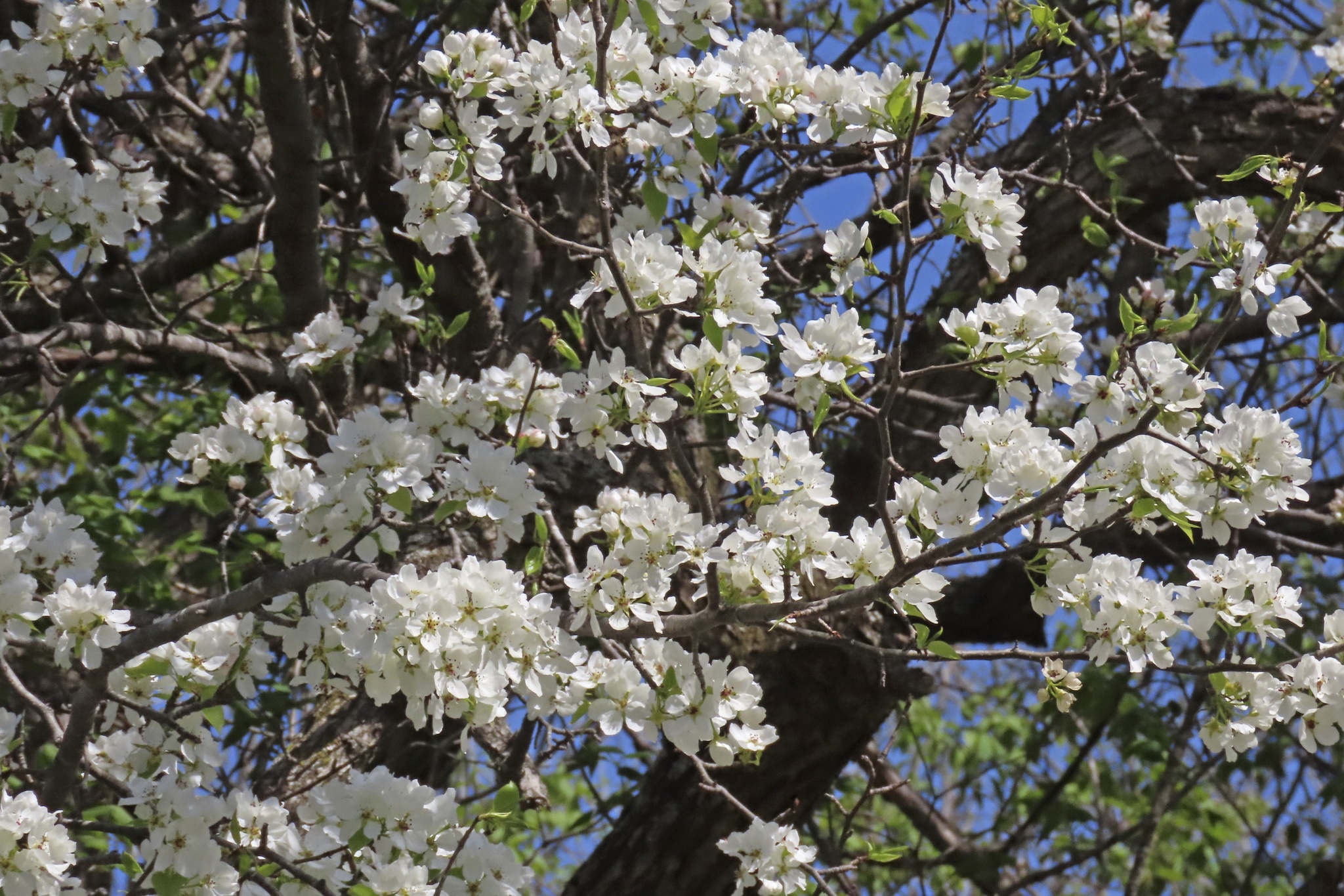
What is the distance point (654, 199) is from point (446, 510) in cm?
58

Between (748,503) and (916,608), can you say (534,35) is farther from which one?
(916,608)

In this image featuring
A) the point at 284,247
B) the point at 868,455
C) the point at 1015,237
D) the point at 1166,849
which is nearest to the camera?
the point at 1015,237

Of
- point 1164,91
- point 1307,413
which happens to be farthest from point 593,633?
point 1307,413

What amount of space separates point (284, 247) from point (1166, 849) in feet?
16.0

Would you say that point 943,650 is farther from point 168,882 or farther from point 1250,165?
point 168,882

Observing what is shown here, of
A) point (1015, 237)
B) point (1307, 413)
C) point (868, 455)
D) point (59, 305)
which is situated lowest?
point (1015, 237)

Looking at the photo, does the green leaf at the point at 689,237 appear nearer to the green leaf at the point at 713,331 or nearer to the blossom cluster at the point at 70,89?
the green leaf at the point at 713,331

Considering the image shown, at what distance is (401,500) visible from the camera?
A: 1.71 m

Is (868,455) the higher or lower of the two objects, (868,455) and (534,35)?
the lower

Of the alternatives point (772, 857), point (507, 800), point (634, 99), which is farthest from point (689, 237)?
point (772, 857)

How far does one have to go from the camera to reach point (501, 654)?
167 cm

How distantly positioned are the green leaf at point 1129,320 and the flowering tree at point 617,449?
0.01 metres

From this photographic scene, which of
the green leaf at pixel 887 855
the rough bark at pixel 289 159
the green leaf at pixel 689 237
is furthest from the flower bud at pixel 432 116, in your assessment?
the green leaf at pixel 887 855

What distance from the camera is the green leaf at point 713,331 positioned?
1.65 meters
